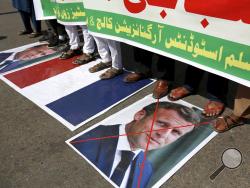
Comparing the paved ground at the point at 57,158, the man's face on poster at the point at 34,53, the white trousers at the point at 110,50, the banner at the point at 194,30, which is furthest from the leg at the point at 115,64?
the man's face on poster at the point at 34,53

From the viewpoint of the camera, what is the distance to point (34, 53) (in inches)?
212

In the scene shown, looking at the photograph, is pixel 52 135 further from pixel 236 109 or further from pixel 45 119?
pixel 236 109

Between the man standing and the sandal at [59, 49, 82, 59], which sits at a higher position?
the sandal at [59, 49, 82, 59]

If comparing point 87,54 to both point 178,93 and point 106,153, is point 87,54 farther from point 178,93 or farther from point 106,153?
point 106,153

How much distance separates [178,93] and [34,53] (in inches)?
121

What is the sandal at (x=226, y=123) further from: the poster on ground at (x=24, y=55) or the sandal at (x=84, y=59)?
the poster on ground at (x=24, y=55)

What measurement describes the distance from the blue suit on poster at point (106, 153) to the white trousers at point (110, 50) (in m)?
1.26

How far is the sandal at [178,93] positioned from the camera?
341cm

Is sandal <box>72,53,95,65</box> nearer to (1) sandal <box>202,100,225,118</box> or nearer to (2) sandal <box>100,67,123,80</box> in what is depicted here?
(2) sandal <box>100,67,123,80</box>

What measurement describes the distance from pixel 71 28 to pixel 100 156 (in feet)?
8.49

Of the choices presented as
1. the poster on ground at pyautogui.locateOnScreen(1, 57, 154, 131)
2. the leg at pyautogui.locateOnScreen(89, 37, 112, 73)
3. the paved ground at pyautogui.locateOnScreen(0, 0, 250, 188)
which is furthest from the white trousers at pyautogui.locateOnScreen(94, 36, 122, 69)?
the paved ground at pyautogui.locateOnScreen(0, 0, 250, 188)

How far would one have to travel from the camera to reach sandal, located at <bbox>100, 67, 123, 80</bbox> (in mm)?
4109

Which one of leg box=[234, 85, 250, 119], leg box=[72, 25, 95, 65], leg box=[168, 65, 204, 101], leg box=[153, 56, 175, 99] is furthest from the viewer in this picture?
leg box=[72, 25, 95, 65]

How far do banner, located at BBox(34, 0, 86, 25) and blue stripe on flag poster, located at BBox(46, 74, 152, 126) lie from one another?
99cm
